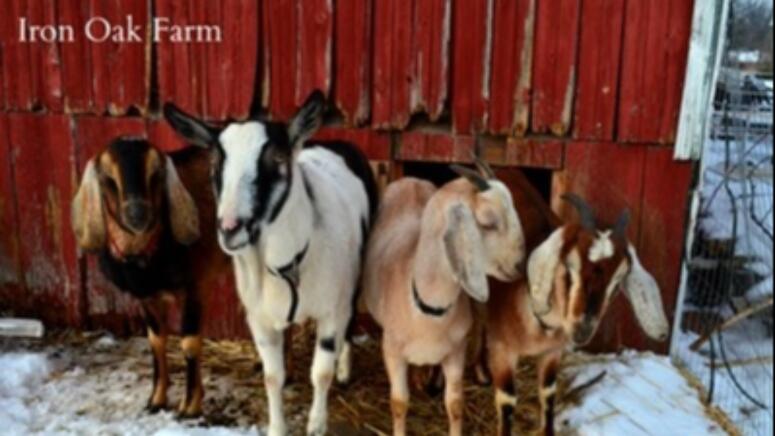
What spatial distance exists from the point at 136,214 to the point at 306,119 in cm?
100

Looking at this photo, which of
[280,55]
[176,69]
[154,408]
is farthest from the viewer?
[176,69]

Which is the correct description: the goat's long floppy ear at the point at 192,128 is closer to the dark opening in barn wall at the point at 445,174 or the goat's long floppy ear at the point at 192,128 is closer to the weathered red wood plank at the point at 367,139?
the weathered red wood plank at the point at 367,139

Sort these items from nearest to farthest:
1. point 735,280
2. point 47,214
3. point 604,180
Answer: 1. point 604,180
2. point 47,214
3. point 735,280

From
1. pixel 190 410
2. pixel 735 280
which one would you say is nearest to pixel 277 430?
pixel 190 410

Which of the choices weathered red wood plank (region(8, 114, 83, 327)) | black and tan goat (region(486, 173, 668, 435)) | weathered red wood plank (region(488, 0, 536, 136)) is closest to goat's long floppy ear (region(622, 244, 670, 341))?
black and tan goat (region(486, 173, 668, 435))

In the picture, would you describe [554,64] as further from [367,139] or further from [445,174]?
[445,174]

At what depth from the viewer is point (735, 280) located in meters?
7.45

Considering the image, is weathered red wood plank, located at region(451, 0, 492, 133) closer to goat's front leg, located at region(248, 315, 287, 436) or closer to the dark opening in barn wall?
the dark opening in barn wall

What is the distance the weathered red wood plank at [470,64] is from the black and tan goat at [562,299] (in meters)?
1.24

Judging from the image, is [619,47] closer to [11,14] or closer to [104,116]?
[104,116]

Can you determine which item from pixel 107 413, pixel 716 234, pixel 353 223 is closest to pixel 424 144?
pixel 353 223

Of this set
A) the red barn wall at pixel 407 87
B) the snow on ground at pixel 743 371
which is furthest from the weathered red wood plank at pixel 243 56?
the snow on ground at pixel 743 371

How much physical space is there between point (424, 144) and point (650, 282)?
1.96 m

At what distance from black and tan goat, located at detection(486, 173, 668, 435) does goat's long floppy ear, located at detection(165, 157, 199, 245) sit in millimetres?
1627
